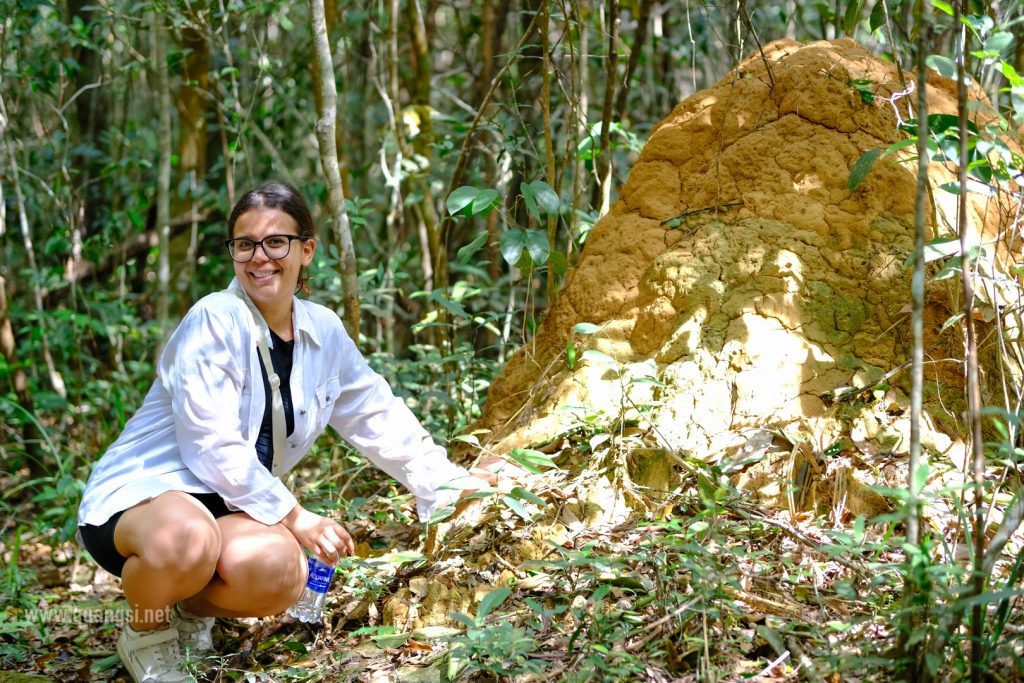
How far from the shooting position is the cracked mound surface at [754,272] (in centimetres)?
284

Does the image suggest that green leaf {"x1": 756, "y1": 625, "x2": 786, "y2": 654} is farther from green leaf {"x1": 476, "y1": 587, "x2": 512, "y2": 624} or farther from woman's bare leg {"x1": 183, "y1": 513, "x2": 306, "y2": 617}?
woman's bare leg {"x1": 183, "y1": 513, "x2": 306, "y2": 617}

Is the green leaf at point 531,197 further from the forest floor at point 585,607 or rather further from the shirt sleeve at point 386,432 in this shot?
the forest floor at point 585,607

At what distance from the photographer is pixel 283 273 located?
8.98 feet

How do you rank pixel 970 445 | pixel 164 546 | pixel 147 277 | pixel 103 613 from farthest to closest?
pixel 147 277 → pixel 103 613 → pixel 970 445 → pixel 164 546

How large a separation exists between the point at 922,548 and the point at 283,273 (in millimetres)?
1824

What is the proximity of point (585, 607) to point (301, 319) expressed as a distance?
3.93 ft

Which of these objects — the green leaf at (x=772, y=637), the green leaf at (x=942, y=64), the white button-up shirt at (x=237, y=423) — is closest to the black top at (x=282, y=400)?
the white button-up shirt at (x=237, y=423)

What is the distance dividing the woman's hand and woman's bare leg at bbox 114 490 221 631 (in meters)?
0.21

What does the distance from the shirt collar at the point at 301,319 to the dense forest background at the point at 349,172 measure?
546 millimetres

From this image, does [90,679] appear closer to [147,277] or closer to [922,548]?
[922,548]

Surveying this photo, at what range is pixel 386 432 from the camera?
9.73ft

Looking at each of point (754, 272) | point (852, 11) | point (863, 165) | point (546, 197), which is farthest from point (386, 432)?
point (852, 11)

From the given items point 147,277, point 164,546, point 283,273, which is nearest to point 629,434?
point 283,273

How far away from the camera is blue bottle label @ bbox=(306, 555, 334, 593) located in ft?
8.91
